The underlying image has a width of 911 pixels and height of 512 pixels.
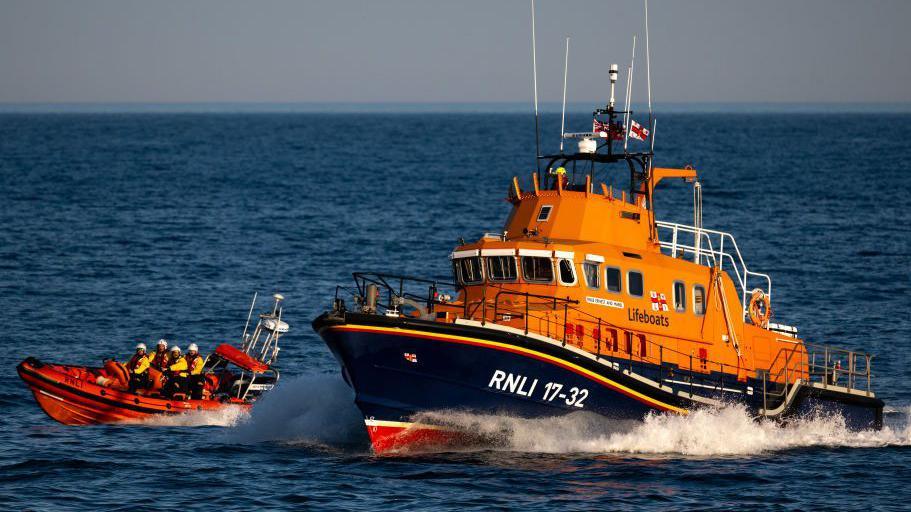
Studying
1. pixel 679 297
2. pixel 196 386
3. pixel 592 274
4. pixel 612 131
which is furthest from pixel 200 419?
pixel 612 131

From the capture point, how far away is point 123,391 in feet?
89.2

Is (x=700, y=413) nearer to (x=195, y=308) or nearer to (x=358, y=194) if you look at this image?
(x=195, y=308)

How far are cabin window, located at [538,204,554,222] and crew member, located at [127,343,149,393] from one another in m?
9.20

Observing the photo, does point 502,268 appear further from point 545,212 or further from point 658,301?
point 658,301

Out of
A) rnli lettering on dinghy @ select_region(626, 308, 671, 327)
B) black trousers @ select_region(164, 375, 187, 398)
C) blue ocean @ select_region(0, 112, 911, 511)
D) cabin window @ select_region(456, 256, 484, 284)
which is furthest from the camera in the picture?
black trousers @ select_region(164, 375, 187, 398)

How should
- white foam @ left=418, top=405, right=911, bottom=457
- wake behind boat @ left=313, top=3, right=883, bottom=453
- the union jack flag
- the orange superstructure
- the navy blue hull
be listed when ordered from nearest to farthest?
the navy blue hull → wake behind boat @ left=313, top=3, right=883, bottom=453 → white foam @ left=418, top=405, right=911, bottom=457 → the orange superstructure → the union jack flag

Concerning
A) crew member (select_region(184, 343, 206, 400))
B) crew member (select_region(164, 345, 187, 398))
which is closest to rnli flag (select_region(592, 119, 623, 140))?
crew member (select_region(184, 343, 206, 400))

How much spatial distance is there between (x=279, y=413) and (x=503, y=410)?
Result: 524cm

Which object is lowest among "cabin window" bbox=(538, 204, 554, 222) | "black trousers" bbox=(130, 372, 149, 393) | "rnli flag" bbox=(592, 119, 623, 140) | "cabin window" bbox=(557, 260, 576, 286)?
"black trousers" bbox=(130, 372, 149, 393)

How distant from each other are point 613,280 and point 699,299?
7.62 feet

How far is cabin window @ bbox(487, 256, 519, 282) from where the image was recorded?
23.9m

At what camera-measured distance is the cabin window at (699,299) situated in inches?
992

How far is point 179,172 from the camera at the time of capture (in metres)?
101

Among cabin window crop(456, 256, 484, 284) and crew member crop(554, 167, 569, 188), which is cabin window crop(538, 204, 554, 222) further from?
cabin window crop(456, 256, 484, 284)
